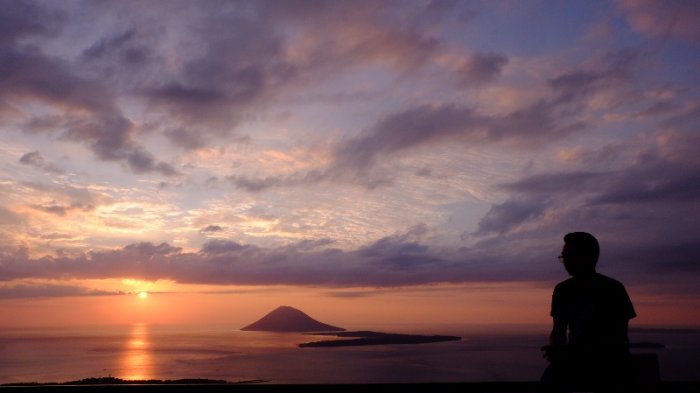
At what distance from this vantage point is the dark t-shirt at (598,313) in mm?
2881

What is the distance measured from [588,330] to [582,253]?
0.41m

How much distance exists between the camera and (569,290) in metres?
Answer: 3.01

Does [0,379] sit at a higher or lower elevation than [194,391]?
lower

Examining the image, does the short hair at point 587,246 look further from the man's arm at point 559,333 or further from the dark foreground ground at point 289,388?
the dark foreground ground at point 289,388

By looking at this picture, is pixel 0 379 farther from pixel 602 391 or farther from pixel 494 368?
pixel 602 391

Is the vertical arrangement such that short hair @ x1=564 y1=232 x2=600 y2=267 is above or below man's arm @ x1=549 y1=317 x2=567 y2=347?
above

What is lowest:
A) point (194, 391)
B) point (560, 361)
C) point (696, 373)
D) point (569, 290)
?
point (696, 373)

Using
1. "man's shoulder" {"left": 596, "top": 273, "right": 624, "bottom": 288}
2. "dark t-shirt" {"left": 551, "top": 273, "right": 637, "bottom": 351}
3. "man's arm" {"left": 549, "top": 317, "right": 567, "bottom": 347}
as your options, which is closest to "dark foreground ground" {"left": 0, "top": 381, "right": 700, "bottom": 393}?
"man's arm" {"left": 549, "top": 317, "right": 567, "bottom": 347}

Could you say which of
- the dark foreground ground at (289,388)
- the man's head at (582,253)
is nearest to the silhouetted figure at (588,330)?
the man's head at (582,253)

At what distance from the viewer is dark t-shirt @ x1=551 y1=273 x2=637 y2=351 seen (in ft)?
9.45

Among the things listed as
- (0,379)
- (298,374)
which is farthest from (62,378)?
(298,374)

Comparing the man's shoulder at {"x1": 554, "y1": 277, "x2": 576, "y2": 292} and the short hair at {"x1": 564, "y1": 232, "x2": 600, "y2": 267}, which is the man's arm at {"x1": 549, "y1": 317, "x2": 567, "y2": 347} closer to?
the man's shoulder at {"x1": 554, "y1": 277, "x2": 576, "y2": 292}

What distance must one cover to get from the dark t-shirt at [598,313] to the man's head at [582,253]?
5 cm

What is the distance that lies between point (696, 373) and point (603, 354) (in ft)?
465
